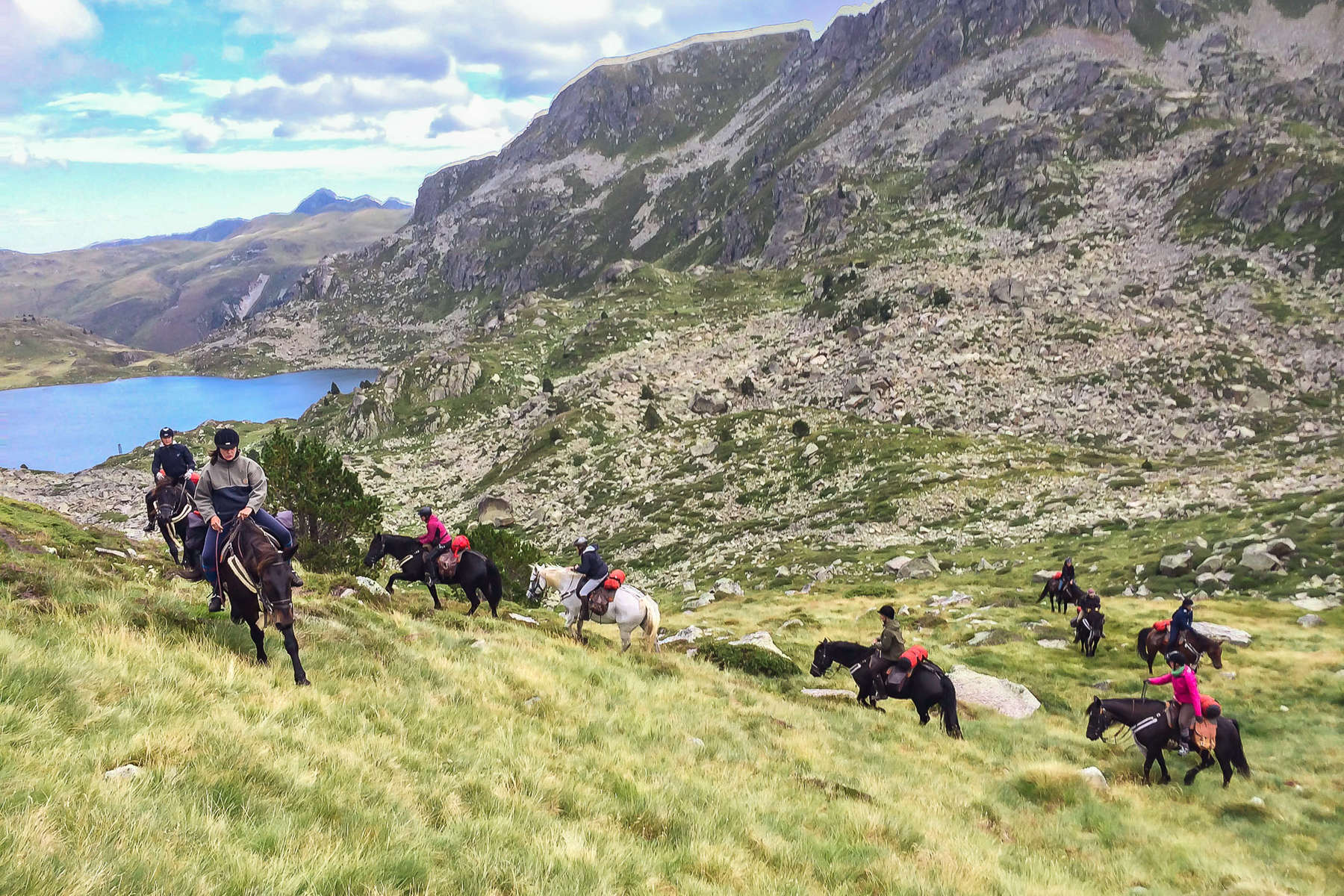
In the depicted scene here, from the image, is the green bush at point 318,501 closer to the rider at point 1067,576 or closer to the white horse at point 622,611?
the white horse at point 622,611

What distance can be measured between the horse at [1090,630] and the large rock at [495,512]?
4326 cm

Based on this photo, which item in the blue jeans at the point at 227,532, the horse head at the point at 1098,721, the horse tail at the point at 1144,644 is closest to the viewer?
the blue jeans at the point at 227,532

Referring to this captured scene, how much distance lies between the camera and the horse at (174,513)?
16.9m

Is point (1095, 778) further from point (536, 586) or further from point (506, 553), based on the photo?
point (506, 553)

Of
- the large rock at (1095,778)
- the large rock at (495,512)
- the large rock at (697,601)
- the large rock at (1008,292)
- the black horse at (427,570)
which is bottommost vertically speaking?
the large rock at (495,512)

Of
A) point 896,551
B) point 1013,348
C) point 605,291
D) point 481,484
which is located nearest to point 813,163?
point 605,291

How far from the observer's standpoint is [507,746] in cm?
856

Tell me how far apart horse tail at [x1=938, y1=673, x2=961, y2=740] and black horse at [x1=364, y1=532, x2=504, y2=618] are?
1213 cm

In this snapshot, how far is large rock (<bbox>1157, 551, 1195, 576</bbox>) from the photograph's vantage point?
91.3 ft

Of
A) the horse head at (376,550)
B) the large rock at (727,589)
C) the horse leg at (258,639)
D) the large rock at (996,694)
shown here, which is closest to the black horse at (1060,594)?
the large rock at (996,694)

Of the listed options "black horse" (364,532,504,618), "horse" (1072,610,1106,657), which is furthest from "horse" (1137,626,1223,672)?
"black horse" (364,532,504,618)

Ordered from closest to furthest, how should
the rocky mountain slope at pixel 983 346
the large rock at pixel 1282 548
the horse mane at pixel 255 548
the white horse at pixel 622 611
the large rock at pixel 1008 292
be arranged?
the horse mane at pixel 255 548 < the white horse at pixel 622 611 < the large rock at pixel 1282 548 < the rocky mountain slope at pixel 983 346 < the large rock at pixel 1008 292

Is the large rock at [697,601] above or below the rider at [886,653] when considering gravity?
below

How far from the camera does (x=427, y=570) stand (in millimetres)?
18656
